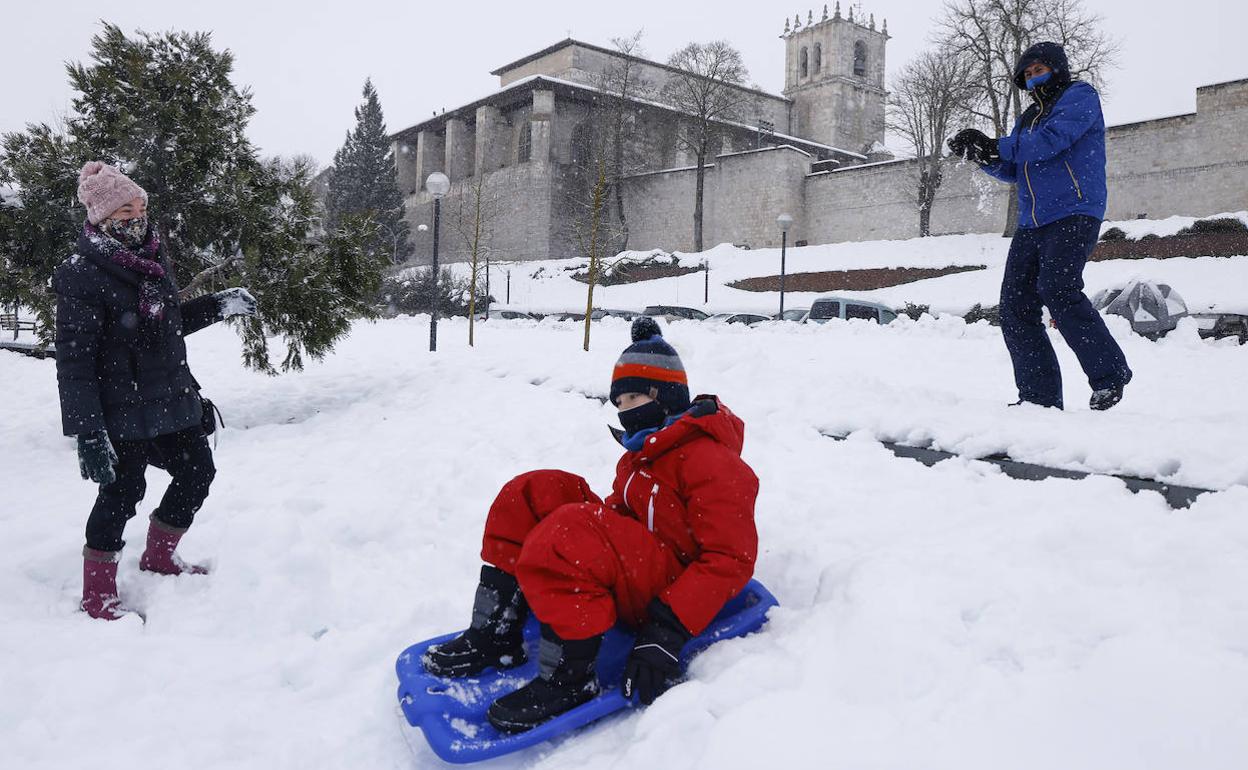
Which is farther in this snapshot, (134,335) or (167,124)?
(167,124)

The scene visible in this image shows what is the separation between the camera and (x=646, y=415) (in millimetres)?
2602

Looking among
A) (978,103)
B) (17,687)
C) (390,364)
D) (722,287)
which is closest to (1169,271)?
(978,103)

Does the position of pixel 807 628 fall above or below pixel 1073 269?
below

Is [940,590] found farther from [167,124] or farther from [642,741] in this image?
[167,124]

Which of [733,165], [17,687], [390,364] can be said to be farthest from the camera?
[733,165]

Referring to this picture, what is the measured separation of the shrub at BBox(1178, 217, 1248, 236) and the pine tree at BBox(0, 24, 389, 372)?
26.6 metres

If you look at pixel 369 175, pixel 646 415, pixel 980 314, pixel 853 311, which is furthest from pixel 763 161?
pixel 646 415

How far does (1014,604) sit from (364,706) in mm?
2053

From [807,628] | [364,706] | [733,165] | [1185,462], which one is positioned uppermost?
[733,165]

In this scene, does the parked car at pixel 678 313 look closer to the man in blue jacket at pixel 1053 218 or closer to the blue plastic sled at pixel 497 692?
the man in blue jacket at pixel 1053 218

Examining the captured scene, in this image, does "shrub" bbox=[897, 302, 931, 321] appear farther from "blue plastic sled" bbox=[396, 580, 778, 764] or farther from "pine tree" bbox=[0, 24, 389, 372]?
"blue plastic sled" bbox=[396, 580, 778, 764]

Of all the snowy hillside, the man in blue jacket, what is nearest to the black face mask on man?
the man in blue jacket

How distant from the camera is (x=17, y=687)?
2.55m

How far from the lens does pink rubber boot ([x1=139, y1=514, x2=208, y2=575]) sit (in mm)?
3453
